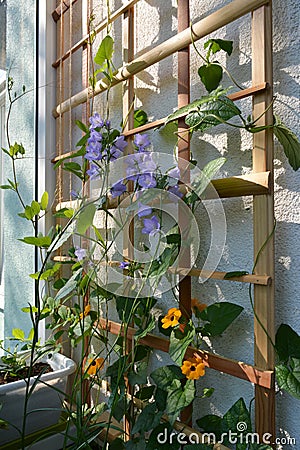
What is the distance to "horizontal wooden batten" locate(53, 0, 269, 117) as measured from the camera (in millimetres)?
860

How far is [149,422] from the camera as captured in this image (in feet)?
3.05

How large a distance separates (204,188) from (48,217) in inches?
33.6

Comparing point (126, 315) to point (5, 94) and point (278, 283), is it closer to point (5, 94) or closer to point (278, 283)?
point (278, 283)

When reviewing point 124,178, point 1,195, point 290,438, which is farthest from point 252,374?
point 1,195

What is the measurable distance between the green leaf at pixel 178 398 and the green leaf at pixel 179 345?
0.19 feet

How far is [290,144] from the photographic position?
78cm

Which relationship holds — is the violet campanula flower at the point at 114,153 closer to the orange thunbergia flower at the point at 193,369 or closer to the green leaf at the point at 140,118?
the green leaf at the point at 140,118

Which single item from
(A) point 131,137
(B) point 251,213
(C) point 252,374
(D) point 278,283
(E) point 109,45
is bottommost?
(C) point 252,374

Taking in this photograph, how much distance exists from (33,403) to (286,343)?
0.66 metres

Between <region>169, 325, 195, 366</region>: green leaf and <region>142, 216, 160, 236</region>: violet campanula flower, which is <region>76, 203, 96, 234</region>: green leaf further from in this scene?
<region>169, 325, 195, 366</region>: green leaf

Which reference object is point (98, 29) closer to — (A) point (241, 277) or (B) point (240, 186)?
(B) point (240, 186)

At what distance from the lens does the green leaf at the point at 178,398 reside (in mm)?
868

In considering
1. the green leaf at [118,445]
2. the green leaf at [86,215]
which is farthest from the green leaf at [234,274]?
the green leaf at [118,445]

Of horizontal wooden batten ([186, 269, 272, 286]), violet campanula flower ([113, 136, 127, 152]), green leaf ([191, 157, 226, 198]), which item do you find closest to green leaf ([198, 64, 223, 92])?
green leaf ([191, 157, 226, 198])
